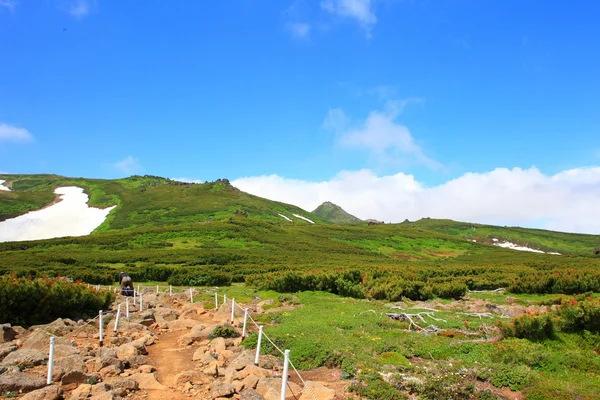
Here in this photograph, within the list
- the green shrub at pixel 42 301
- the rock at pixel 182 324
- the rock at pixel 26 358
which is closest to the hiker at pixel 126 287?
the green shrub at pixel 42 301

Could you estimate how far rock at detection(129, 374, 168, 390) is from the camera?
36.2 feet

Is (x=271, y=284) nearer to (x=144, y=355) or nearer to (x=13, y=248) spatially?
(x=144, y=355)

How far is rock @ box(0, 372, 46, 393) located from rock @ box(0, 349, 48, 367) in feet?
5.06

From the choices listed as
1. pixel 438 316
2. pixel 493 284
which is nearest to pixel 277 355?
pixel 438 316

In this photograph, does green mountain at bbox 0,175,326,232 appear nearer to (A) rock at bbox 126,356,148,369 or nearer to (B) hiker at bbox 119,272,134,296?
(B) hiker at bbox 119,272,134,296

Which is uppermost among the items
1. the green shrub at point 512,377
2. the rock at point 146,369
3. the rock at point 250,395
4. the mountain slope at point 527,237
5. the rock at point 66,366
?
the mountain slope at point 527,237

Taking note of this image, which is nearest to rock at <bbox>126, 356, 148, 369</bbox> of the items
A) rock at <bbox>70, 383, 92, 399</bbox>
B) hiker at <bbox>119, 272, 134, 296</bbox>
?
rock at <bbox>70, 383, 92, 399</bbox>

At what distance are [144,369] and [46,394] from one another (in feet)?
10.4

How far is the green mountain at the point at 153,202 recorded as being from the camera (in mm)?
117600

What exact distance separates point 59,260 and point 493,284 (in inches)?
2235

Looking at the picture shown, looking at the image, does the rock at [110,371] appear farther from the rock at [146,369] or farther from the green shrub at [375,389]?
the green shrub at [375,389]

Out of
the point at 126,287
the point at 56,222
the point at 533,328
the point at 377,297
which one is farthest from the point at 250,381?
the point at 56,222

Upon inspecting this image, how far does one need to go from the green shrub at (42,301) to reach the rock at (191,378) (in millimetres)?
12126

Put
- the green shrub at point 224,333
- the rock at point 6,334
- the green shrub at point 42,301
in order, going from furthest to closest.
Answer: the green shrub at point 42,301
the green shrub at point 224,333
the rock at point 6,334
